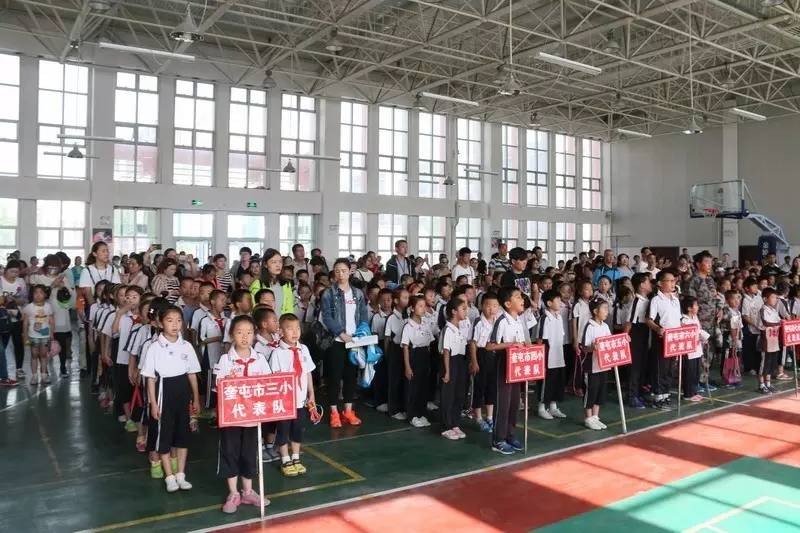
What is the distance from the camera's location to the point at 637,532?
405 centimetres

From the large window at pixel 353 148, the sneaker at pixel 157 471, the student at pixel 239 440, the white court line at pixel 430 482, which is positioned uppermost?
the large window at pixel 353 148

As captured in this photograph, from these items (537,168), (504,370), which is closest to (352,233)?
(537,168)

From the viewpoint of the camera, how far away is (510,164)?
81.9 ft

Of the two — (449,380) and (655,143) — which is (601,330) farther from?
(655,143)

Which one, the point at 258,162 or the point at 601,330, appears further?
the point at 258,162

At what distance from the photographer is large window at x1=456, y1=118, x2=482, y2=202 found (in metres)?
23.5

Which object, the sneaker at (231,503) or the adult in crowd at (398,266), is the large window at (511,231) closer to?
the adult in crowd at (398,266)

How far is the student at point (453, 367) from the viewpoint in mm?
6070

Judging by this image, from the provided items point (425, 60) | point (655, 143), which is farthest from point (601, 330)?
point (655, 143)

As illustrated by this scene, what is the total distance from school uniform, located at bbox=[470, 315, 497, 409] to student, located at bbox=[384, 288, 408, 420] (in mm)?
832

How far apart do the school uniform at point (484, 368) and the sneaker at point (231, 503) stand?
2587 mm

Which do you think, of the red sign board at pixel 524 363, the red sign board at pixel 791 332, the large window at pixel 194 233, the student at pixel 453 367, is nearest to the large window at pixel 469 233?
the large window at pixel 194 233

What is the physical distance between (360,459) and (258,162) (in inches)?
607

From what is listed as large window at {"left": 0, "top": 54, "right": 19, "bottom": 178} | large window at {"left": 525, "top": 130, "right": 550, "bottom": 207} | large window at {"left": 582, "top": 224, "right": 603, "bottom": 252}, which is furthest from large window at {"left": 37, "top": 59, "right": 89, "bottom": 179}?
large window at {"left": 582, "top": 224, "right": 603, "bottom": 252}
